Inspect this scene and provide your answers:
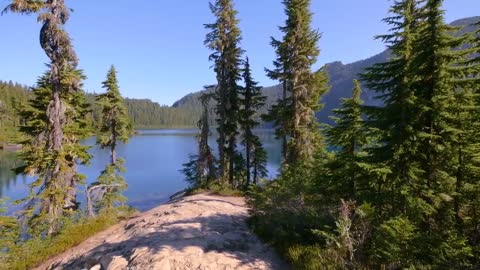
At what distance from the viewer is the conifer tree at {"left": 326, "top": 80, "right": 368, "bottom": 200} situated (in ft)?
37.5

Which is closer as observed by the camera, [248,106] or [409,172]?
[409,172]

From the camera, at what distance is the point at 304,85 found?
21.4 meters

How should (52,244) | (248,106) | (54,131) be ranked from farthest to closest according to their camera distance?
(248,106), (54,131), (52,244)

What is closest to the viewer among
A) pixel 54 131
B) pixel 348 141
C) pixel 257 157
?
pixel 348 141

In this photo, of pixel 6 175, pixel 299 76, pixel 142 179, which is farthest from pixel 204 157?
pixel 6 175

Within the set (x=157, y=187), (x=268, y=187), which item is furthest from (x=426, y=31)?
(x=157, y=187)

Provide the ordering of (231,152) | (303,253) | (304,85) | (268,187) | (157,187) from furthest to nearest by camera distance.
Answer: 1. (157,187)
2. (231,152)
3. (304,85)
4. (268,187)
5. (303,253)

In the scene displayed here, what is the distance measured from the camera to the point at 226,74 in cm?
2462

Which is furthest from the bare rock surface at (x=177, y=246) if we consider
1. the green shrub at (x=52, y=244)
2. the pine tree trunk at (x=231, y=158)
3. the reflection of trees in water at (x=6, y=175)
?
the reflection of trees in water at (x=6, y=175)

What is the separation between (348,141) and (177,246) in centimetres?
698

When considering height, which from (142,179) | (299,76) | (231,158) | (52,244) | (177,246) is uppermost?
(299,76)

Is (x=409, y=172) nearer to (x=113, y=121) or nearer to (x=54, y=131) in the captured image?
(x=54, y=131)

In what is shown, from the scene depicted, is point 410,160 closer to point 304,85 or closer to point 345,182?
point 345,182

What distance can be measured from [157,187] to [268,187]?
32.6m
